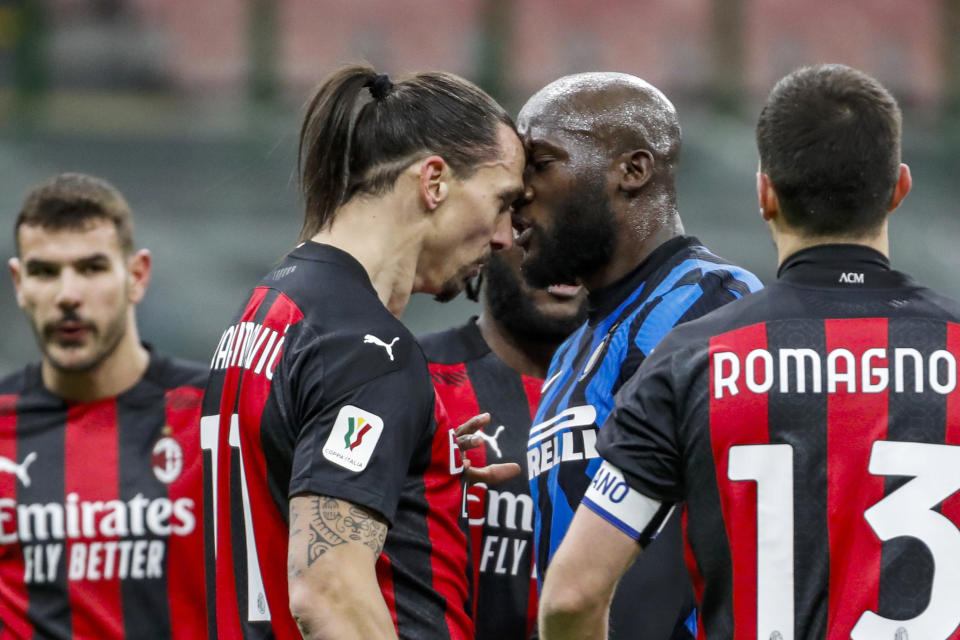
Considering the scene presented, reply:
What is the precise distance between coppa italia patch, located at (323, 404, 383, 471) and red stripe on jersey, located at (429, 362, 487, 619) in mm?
1107

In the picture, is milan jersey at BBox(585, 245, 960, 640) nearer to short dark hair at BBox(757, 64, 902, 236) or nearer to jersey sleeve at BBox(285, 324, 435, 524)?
short dark hair at BBox(757, 64, 902, 236)

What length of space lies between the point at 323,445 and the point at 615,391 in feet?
2.53

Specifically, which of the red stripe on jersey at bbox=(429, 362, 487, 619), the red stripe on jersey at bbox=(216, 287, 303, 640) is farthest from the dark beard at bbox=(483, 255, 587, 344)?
the red stripe on jersey at bbox=(216, 287, 303, 640)

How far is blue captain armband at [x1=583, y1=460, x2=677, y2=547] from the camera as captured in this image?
2.25 m

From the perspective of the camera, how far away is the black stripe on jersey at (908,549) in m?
2.17

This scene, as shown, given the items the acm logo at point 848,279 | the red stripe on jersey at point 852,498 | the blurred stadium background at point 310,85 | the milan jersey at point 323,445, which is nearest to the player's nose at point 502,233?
the milan jersey at point 323,445

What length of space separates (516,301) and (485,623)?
91 centimetres

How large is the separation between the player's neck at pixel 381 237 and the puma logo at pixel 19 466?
2.04m

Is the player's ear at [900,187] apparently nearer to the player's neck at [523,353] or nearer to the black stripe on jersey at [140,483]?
the player's neck at [523,353]

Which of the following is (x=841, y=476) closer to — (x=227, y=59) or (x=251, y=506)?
(x=251, y=506)

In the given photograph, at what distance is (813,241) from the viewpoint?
2295 millimetres

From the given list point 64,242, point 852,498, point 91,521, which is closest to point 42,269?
point 64,242

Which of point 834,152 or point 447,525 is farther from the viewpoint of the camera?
point 447,525

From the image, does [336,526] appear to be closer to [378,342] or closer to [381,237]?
[378,342]
